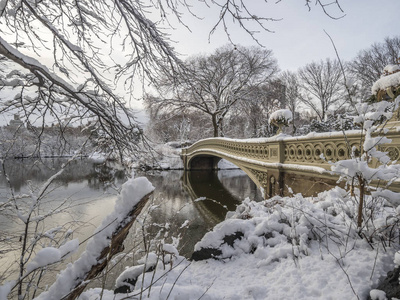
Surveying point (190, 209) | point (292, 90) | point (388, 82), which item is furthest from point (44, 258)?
point (292, 90)

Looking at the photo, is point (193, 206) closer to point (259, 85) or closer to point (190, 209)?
point (190, 209)

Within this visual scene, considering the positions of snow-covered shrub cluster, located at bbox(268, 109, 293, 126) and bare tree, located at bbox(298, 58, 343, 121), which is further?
bare tree, located at bbox(298, 58, 343, 121)

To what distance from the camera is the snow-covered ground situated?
171 cm

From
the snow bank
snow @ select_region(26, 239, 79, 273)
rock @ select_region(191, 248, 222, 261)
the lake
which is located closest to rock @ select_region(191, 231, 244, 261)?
rock @ select_region(191, 248, 222, 261)

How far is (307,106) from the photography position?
24953 mm

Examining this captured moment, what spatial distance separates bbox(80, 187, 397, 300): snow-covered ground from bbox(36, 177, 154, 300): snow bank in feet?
1.04

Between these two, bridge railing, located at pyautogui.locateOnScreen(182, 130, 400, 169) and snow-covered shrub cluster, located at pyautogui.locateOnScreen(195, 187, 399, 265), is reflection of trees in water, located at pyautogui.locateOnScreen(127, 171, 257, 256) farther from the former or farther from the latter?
bridge railing, located at pyautogui.locateOnScreen(182, 130, 400, 169)

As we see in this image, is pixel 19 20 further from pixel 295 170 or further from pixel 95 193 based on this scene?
pixel 95 193

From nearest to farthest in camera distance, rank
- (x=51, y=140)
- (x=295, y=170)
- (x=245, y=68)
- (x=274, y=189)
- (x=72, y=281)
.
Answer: (x=72, y=281) < (x=51, y=140) < (x=295, y=170) < (x=274, y=189) < (x=245, y=68)

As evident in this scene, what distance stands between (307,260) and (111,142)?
2427mm

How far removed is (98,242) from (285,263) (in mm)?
1791

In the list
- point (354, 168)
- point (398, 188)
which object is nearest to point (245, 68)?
point (398, 188)

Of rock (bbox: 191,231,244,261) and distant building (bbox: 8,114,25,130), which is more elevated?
distant building (bbox: 8,114,25,130)

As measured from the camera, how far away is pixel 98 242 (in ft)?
4.14
